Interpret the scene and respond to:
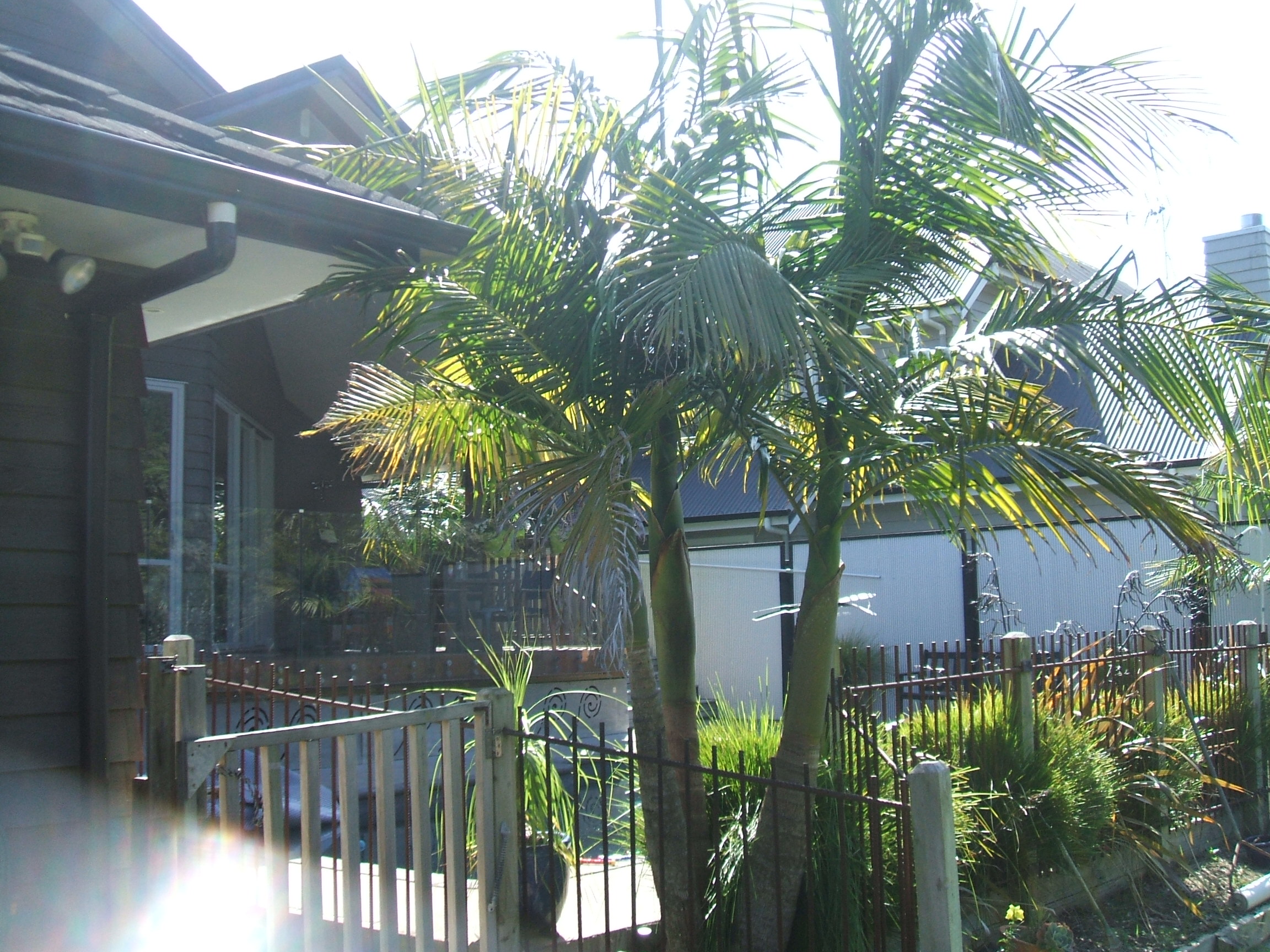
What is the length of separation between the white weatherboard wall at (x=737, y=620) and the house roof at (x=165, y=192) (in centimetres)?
1077

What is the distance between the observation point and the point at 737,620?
15.2 metres

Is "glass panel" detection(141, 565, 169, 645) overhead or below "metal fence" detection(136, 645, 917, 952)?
overhead

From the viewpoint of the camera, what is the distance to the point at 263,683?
7.64 m

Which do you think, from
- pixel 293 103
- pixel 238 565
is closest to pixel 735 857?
pixel 238 565

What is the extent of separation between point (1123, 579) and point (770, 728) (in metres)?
8.29

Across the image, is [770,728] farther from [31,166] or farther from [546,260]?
[31,166]

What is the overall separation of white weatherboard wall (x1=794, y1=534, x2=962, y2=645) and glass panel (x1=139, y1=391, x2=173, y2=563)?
7602mm

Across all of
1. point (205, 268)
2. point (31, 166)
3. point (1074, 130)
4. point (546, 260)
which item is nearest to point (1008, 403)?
point (1074, 130)

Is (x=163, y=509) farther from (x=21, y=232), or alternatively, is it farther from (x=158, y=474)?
(x=21, y=232)

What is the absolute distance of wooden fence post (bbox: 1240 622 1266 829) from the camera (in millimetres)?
8016

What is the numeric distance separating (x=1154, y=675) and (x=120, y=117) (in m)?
6.73

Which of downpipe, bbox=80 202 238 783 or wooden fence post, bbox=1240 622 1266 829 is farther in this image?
wooden fence post, bbox=1240 622 1266 829

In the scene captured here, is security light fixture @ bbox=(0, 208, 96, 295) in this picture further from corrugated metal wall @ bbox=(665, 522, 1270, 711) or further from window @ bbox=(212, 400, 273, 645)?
corrugated metal wall @ bbox=(665, 522, 1270, 711)

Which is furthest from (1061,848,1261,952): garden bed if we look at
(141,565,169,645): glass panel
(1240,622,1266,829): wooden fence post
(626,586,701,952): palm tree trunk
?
(141,565,169,645): glass panel
